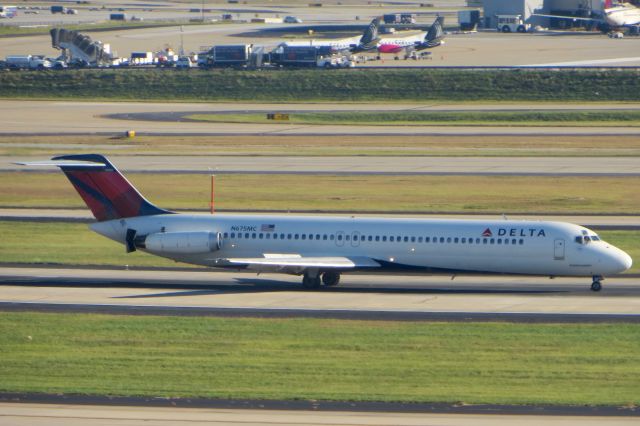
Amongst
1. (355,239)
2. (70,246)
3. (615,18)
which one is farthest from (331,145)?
(615,18)

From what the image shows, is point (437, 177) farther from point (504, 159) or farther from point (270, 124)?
point (270, 124)

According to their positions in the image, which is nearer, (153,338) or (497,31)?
(153,338)

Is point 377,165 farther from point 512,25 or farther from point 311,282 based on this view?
point 512,25

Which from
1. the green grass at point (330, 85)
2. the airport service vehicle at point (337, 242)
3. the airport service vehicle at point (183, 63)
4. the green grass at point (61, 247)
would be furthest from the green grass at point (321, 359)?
the airport service vehicle at point (183, 63)

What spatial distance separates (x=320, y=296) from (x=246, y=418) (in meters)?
16.9

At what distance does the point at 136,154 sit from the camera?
84.7 metres

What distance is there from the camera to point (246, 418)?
25.8 m

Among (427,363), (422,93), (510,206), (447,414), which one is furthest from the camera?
(422,93)

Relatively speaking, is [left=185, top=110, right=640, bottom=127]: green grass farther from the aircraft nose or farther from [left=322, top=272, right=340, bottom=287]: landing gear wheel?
the aircraft nose

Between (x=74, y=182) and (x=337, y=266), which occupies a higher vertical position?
(x=74, y=182)

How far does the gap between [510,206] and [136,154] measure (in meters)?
33.3

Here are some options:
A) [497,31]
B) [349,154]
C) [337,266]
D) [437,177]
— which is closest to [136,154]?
[349,154]

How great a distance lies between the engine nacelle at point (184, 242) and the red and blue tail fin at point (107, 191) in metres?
1.87

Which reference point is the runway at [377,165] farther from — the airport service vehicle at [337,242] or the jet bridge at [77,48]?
the jet bridge at [77,48]
